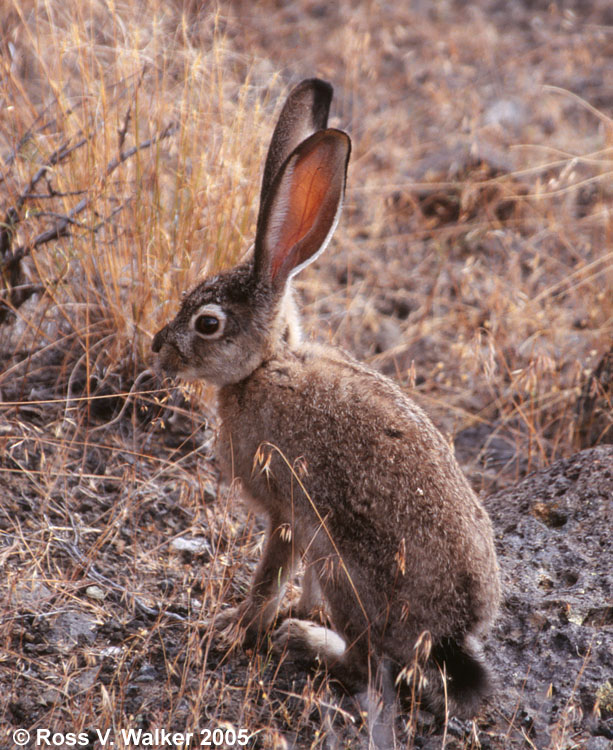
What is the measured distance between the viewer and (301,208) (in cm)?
360

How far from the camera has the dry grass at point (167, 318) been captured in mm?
3334

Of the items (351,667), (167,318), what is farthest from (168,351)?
(351,667)

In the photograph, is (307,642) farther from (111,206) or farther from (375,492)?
(111,206)

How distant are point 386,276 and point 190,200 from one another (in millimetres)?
2347

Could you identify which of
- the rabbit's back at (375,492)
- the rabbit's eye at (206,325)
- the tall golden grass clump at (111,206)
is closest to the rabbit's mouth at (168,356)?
the rabbit's eye at (206,325)

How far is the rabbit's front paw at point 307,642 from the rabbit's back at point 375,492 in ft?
1.14

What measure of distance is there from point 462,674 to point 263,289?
1.61 metres

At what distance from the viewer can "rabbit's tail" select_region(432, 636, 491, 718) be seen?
317 cm

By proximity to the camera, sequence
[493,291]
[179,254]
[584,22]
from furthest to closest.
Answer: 1. [584,22]
2. [493,291]
3. [179,254]

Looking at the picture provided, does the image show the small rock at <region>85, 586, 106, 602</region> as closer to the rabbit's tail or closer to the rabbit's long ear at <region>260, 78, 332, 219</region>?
the rabbit's tail

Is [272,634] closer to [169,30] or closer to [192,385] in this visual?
[192,385]

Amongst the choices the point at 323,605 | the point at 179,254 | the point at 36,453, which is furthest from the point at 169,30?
the point at 323,605

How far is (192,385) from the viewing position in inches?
174

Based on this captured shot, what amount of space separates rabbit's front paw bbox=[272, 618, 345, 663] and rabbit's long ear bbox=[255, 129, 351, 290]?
133 centimetres
